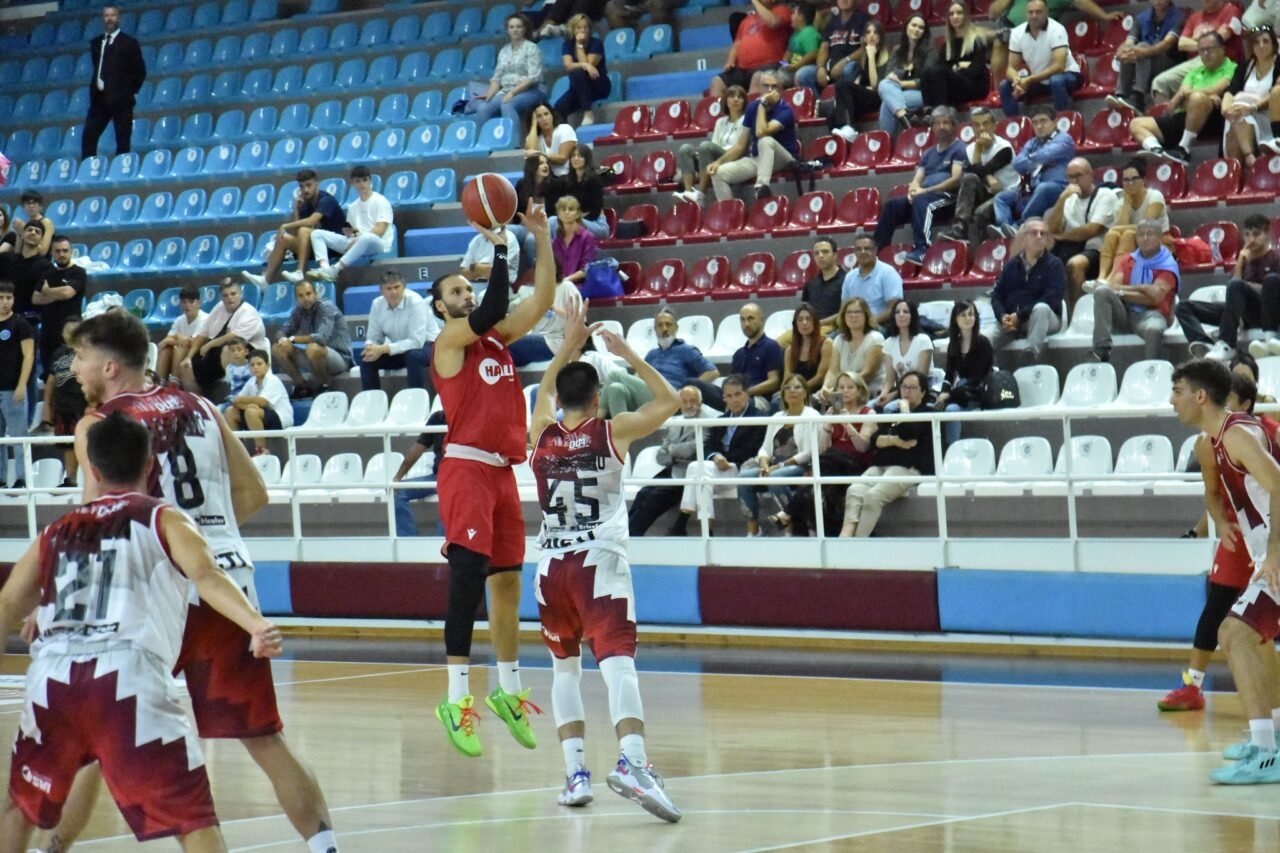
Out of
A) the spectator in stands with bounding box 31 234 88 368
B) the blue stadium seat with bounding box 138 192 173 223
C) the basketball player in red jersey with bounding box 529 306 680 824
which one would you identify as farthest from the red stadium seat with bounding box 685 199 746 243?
the basketball player in red jersey with bounding box 529 306 680 824

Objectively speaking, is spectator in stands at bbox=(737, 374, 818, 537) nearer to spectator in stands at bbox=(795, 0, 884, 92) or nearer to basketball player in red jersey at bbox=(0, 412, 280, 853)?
spectator in stands at bbox=(795, 0, 884, 92)

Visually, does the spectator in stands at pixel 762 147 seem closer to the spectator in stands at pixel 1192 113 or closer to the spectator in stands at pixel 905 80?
the spectator in stands at pixel 905 80

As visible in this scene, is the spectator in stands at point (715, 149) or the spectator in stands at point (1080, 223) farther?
the spectator in stands at point (715, 149)

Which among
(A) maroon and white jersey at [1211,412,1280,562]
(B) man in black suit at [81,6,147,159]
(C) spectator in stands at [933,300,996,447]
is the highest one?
(B) man in black suit at [81,6,147,159]

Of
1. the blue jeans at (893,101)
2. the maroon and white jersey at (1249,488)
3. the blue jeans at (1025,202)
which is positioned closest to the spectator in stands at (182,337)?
the blue jeans at (893,101)

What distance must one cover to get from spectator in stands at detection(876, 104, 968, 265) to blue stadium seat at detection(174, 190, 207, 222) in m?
9.41

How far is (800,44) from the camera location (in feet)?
60.8

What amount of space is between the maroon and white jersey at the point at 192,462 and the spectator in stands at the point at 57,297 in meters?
13.1

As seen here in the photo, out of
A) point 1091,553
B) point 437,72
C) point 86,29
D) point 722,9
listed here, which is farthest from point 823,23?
point 86,29

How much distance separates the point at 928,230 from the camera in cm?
1573

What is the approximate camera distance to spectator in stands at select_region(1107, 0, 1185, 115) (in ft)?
52.4

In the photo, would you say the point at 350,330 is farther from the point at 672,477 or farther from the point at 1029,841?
the point at 1029,841

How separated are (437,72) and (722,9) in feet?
13.0

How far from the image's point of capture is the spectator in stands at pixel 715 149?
1755 cm
